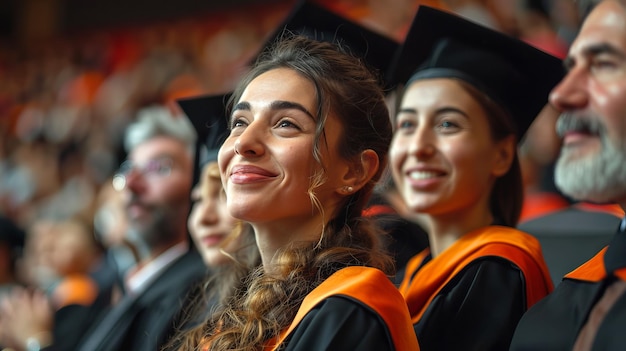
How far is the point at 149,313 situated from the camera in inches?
112

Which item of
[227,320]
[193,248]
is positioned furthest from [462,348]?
[193,248]

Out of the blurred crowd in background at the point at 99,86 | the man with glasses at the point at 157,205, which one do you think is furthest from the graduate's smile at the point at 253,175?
the blurred crowd in background at the point at 99,86

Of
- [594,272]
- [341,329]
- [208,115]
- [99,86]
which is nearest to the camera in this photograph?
[341,329]

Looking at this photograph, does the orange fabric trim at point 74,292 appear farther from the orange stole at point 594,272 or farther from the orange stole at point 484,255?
the orange stole at point 594,272

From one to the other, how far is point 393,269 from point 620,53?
0.76 metres

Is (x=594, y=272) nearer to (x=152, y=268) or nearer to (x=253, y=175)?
(x=253, y=175)

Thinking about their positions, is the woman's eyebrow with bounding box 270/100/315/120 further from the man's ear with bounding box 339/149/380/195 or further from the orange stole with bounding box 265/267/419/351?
the orange stole with bounding box 265/267/419/351

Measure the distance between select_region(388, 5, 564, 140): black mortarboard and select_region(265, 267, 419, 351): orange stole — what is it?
0.86 meters

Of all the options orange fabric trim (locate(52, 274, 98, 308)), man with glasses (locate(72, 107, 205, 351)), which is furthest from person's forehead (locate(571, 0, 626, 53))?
orange fabric trim (locate(52, 274, 98, 308))

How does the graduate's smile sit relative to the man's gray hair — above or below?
above

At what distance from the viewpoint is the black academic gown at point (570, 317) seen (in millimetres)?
1350

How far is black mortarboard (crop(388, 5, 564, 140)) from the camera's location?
217 centimetres

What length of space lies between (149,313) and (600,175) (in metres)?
1.84

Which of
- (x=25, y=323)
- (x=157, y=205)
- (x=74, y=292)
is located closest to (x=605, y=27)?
(x=157, y=205)
